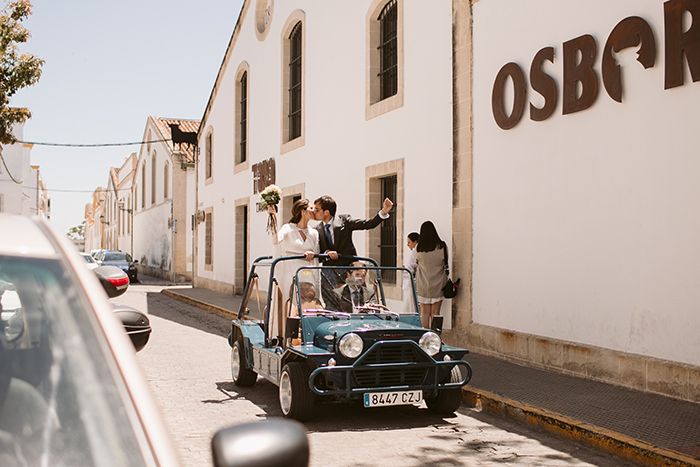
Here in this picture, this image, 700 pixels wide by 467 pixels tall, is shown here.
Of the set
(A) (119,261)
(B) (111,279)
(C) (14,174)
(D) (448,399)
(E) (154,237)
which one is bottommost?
(D) (448,399)

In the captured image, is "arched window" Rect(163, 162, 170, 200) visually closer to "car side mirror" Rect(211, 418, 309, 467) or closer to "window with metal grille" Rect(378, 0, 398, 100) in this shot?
"window with metal grille" Rect(378, 0, 398, 100)

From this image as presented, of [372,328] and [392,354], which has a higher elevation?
[372,328]

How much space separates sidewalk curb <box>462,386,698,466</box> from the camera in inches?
211

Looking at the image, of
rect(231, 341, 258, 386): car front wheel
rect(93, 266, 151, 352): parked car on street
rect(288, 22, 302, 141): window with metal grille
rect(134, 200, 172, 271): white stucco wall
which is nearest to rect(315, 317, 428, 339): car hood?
rect(231, 341, 258, 386): car front wheel

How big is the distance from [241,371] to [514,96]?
4952mm

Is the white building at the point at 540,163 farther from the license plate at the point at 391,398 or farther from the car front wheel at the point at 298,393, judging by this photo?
the car front wheel at the point at 298,393

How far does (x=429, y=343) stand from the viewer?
22.0ft

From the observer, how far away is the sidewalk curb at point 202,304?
56.1ft

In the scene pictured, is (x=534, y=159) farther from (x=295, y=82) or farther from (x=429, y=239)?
(x=295, y=82)

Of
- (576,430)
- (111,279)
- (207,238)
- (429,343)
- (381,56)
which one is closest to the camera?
(111,279)

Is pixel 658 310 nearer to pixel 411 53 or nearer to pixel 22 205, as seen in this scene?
pixel 411 53

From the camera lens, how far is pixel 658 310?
757 centimetres

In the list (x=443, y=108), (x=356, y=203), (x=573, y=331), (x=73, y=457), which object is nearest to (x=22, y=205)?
(x=356, y=203)

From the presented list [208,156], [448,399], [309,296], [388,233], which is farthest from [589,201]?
[208,156]
